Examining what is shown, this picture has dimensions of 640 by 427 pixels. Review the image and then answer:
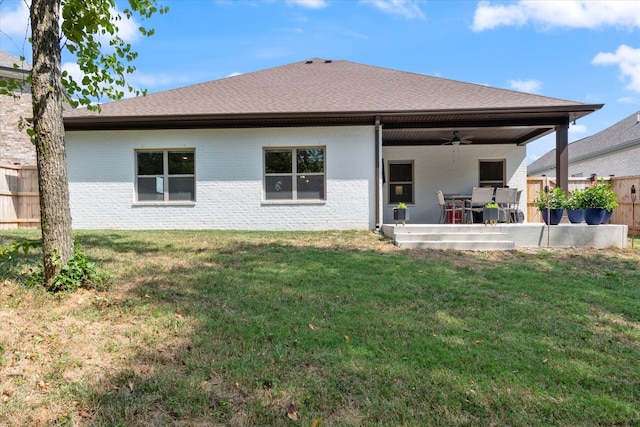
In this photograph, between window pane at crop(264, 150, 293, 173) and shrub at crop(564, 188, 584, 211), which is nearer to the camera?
shrub at crop(564, 188, 584, 211)

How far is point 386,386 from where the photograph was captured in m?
2.29

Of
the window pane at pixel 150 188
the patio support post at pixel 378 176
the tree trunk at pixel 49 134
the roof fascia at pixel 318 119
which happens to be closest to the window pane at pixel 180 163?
the window pane at pixel 150 188

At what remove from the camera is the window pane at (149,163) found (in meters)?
10.4

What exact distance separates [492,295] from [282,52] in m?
15.9

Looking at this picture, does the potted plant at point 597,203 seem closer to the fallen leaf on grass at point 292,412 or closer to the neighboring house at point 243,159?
the neighboring house at point 243,159

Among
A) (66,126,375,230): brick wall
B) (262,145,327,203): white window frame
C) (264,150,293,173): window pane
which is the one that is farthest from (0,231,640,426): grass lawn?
(264,150,293,173): window pane

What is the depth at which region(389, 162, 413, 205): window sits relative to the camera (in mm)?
12609

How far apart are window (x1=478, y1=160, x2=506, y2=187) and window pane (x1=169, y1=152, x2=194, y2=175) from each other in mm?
9303

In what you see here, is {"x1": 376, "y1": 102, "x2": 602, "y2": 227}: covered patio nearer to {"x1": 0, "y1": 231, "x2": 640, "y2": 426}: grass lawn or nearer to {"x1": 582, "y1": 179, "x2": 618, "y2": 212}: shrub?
{"x1": 582, "y1": 179, "x2": 618, "y2": 212}: shrub

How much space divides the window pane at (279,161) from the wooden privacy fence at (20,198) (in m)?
6.94

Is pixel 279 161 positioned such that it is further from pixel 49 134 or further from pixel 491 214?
pixel 49 134

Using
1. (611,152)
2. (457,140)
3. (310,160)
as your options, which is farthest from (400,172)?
(611,152)

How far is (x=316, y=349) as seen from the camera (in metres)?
2.76

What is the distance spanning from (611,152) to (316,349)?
70.4 ft
